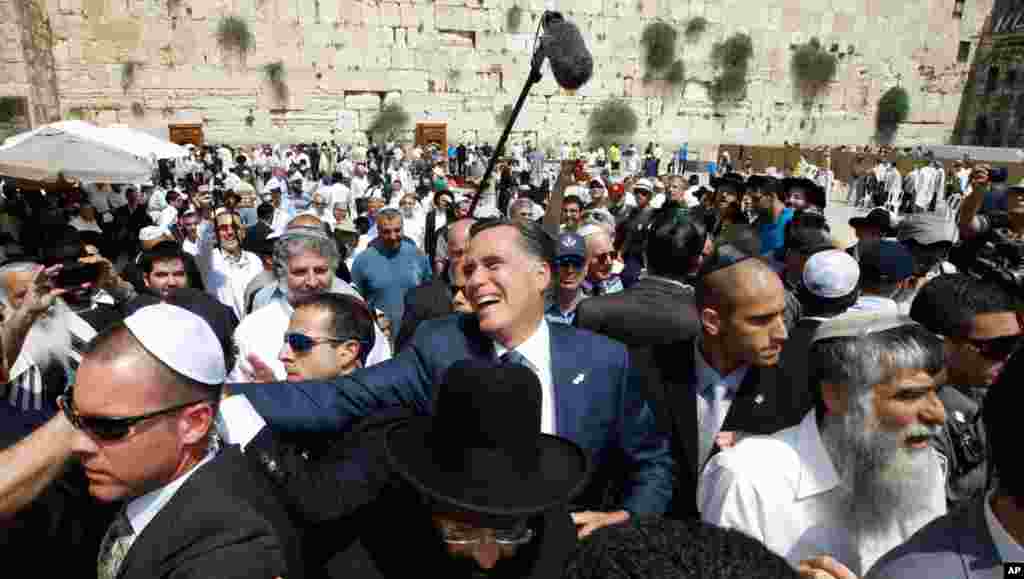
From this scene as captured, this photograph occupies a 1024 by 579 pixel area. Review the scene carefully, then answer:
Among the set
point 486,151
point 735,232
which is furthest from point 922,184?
point 735,232

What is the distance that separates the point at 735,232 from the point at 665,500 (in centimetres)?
302

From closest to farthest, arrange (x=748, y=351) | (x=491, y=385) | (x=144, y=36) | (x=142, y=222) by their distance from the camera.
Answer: (x=491, y=385), (x=748, y=351), (x=142, y=222), (x=144, y=36)

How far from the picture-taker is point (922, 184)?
17.3 m

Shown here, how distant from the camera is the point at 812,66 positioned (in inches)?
1161

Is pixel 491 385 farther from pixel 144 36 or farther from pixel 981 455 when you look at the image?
pixel 144 36

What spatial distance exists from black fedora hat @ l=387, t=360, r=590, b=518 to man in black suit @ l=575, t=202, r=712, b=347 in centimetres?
157

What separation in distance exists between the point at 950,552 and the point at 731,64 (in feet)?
102

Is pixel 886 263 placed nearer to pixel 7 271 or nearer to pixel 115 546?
pixel 115 546

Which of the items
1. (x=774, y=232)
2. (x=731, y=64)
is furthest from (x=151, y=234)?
(x=731, y=64)

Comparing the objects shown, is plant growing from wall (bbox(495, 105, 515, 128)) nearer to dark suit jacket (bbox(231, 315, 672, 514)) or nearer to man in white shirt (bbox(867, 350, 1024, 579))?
dark suit jacket (bbox(231, 315, 672, 514))

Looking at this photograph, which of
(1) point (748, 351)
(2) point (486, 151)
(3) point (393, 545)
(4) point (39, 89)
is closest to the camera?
(3) point (393, 545)

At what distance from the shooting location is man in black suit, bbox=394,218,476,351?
11.5ft

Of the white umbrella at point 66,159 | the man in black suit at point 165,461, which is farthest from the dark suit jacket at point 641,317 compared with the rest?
the white umbrella at point 66,159

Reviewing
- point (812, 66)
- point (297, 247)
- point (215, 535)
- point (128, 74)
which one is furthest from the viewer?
point (812, 66)
